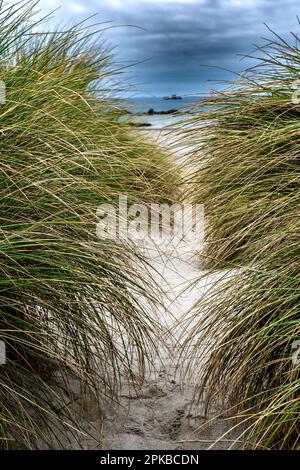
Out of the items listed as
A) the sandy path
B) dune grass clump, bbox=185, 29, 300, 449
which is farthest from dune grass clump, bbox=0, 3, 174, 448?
dune grass clump, bbox=185, 29, 300, 449

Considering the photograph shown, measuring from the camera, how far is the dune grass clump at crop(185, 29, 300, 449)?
76.9 inches

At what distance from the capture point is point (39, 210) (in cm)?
220

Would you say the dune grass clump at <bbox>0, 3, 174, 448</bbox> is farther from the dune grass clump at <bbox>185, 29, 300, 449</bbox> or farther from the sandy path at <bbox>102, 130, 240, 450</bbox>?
the dune grass clump at <bbox>185, 29, 300, 449</bbox>

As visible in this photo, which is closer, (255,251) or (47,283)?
(47,283)

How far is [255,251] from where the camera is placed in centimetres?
237

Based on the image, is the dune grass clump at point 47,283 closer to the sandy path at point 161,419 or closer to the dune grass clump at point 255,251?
the sandy path at point 161,419

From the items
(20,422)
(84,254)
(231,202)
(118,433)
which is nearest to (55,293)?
(84,254)

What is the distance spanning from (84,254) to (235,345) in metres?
0.55

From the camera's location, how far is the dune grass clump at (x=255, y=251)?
1.95 meters

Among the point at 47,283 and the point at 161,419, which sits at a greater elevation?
the point at 47,283

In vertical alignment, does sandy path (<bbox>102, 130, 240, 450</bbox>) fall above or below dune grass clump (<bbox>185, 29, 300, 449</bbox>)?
below

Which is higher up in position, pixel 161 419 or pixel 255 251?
pixel 255 251

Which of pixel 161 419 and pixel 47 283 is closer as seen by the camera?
pixel 47 283
